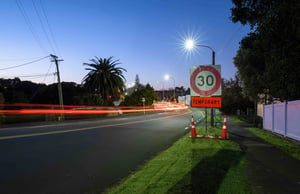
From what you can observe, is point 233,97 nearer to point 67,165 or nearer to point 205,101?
point 205,101

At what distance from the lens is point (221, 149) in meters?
9.57

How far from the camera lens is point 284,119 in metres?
13.2

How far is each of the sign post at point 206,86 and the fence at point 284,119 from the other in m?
3.18

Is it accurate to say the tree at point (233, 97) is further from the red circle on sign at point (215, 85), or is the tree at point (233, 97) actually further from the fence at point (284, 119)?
the red circle on sign at point (215, 85)

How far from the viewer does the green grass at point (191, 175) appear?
16.9ft

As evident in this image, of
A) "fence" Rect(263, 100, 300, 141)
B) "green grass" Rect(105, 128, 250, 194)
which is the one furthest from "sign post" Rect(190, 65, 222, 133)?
"green grass" Rect(105, 128, 250, 194)

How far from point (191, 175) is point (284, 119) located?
916cm

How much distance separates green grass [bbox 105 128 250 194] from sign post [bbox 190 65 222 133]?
3.75 metres

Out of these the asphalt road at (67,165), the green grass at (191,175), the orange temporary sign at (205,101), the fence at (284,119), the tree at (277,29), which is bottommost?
the asphalt road at (67,165)

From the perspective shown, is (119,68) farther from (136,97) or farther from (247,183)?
(247,183)

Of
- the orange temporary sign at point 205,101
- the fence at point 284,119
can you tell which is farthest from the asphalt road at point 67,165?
the fence at point 284,119

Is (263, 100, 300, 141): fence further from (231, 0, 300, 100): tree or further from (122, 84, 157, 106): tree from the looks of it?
(122, 84, 157, 106): tree

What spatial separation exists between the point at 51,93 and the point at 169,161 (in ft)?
214

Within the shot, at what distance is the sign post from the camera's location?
39.6ft
